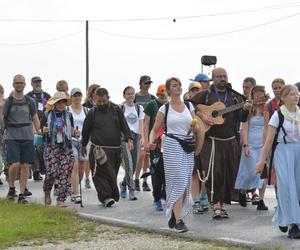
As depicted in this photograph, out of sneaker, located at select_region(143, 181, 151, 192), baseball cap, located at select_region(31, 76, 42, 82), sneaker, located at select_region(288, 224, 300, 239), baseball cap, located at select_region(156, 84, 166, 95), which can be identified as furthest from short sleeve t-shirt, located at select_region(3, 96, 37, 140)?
sneaker, located at select_region(288, 224, 300, 239)

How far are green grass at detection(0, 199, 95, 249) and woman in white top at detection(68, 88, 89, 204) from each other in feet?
3.79

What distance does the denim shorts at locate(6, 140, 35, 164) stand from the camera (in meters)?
12.0

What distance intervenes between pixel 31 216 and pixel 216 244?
10.1 ft

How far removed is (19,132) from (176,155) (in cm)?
372

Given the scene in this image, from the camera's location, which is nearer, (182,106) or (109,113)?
(182,106)

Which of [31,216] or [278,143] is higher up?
[278,143]

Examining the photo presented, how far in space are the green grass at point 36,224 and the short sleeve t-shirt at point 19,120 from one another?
126 centimetres

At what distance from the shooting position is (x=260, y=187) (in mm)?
11133

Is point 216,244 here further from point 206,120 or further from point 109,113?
point 109,113

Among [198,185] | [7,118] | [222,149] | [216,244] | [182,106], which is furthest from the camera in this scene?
[7,118]

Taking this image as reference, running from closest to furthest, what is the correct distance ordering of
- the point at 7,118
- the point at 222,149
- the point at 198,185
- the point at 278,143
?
the point at 278,143 → the point at 222,149 → the point at 198,185 → the point at 7,118

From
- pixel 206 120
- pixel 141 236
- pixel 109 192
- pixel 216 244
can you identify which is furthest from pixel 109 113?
pixel 216 244

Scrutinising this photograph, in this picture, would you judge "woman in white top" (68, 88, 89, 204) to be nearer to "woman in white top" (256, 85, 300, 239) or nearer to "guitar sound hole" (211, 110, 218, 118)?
"guitar sound hole" (211, 110, 218, 118)

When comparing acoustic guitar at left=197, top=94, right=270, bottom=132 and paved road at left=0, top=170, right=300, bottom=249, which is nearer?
paved road at left=0, top=170, right=300, bottom=249
